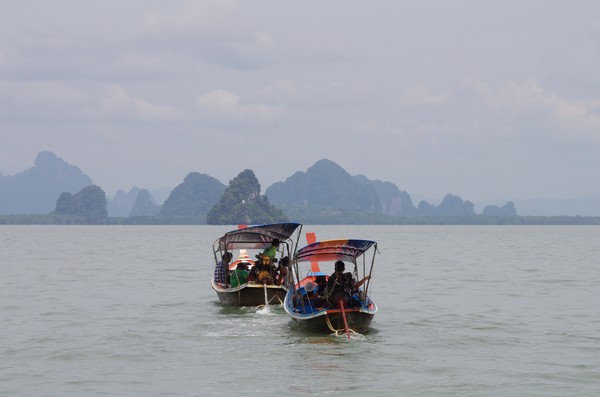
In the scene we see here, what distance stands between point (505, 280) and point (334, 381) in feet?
82.2

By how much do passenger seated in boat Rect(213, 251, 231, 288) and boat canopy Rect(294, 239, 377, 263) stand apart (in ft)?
18.2

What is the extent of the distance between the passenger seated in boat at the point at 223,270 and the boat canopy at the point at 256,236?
299 millimetres

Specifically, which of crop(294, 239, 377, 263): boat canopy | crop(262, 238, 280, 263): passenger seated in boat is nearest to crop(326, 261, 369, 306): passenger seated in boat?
crop(294, 239, 377, 263): boat canopy

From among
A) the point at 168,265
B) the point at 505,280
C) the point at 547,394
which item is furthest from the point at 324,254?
the point at 168,265

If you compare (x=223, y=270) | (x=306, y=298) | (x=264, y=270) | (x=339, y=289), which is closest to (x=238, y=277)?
(x=223, y=270)

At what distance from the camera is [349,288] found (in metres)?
19.9

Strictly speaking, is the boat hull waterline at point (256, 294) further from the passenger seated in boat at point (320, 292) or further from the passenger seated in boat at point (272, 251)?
the passenger seated in boat at point (320, 292)

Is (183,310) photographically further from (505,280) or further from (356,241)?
Result: (505,280)

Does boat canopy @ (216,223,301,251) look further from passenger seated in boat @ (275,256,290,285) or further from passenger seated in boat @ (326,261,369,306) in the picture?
passenger seated in boat @ (326,261,369,306)

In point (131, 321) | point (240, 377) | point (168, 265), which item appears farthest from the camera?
point (168, 265)

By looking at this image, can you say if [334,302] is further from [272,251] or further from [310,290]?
[272,251]

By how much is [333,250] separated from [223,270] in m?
7.46

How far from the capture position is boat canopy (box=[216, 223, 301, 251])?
1026 inches

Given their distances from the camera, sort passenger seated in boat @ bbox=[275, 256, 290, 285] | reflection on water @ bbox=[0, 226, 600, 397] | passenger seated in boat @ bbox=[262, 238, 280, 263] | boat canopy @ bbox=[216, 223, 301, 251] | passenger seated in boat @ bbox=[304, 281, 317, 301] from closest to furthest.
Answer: reflection on water @ bbox=[0, 226, 600, 397], passenger seated in boat @ bbox=[304, 281, 317, 301], passenger seated in boat @ bbox=[275, 256, 290, 285], passenger seated in boat @ bbox=[262, 238, 280, 263], boat canopy @ bbox=[216, 223, 301, 251]
